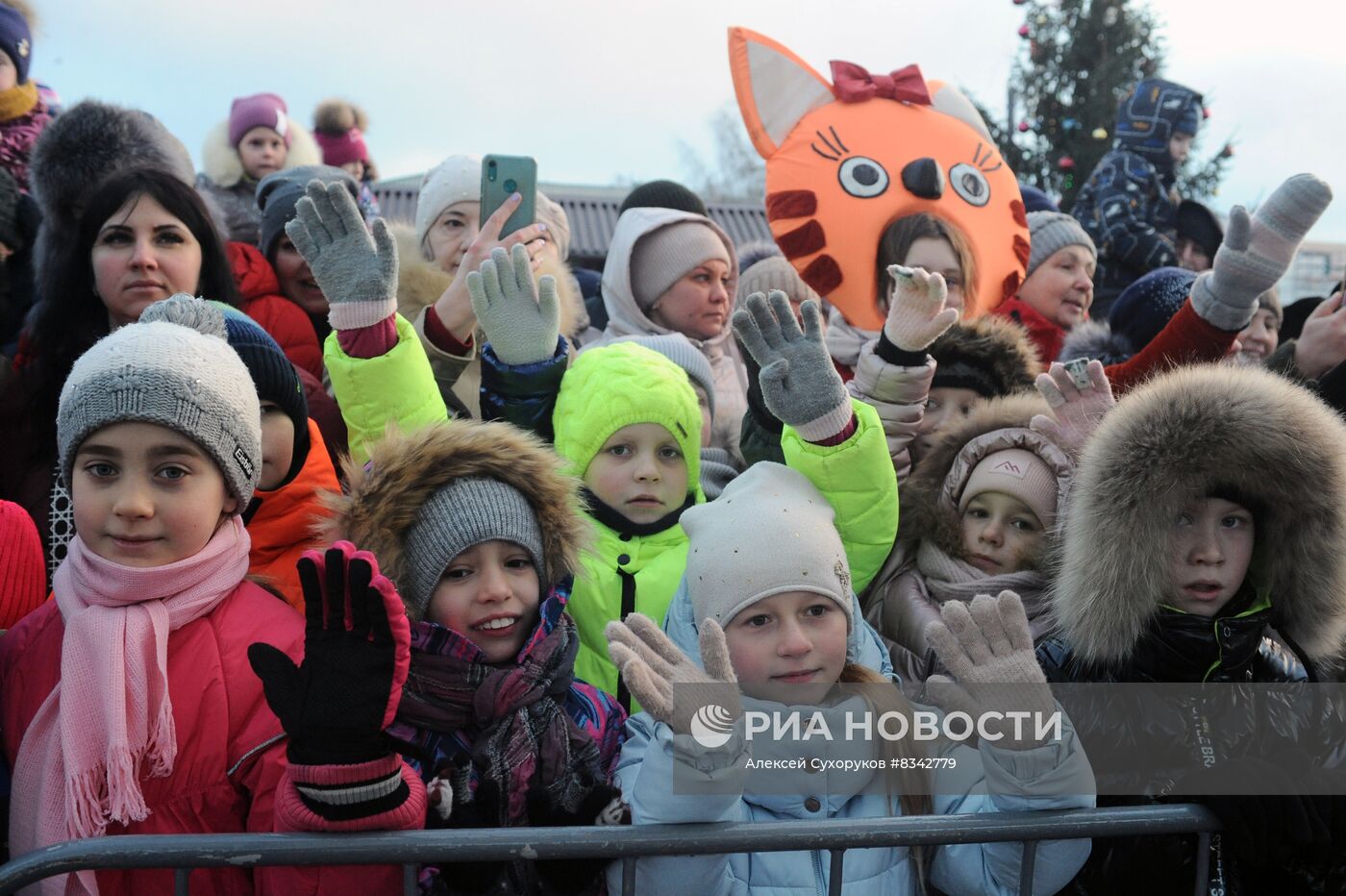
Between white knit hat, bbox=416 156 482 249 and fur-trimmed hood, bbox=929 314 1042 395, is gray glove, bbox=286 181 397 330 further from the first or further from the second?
fur-trimmed hood, bbox=929 314 1042 395

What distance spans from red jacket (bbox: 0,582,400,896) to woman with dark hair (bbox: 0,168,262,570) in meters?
0.94

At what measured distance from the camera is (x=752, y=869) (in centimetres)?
219

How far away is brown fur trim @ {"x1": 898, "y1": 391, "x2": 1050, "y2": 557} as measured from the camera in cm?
303

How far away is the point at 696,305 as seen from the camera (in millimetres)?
4051

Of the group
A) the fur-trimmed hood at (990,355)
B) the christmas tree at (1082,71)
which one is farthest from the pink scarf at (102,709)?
the christmas tree at (1082,71)

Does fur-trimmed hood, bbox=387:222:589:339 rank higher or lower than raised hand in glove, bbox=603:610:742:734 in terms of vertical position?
higher

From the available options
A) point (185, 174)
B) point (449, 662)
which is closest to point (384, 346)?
point (449, 662)

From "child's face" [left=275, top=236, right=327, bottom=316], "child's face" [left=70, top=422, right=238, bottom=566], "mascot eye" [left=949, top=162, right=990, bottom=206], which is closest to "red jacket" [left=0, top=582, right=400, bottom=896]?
"child's face" [left=70, top=422, right=238, bottom=566]

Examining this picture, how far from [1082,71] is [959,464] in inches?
487

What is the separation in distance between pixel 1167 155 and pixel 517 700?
5310 millimetres

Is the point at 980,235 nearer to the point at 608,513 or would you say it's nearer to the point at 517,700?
the point at 608,513

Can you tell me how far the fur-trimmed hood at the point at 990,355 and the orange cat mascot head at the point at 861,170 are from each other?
39 centimetres

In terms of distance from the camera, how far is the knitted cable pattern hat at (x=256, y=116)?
5.71 meters

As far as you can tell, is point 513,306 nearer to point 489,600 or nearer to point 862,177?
point 489,600
